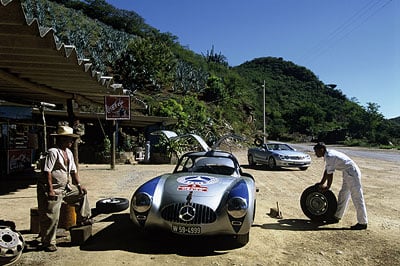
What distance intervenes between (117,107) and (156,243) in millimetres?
9255

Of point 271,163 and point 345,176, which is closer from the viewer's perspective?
point 345,176

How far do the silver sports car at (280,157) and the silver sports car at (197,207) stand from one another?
1115 cm

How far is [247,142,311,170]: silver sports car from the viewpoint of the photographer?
17.3 meters

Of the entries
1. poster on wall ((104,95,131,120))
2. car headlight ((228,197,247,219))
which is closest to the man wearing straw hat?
car headlight ((228,197,247,219))

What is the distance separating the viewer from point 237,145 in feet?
127

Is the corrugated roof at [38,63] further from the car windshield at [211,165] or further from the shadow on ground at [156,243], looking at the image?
the shadow on ground at [156,243]

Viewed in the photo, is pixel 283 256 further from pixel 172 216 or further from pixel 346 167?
pixel 346 167

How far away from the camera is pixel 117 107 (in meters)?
14.1

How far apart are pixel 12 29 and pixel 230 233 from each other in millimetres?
4306

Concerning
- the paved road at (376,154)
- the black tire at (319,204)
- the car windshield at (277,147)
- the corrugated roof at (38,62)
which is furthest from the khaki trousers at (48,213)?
the paved road at (376,154)

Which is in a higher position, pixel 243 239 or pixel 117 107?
pixel 117 107

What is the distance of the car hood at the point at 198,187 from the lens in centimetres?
542

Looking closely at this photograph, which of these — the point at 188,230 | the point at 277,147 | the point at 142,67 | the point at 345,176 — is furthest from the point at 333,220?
the point at 142,67

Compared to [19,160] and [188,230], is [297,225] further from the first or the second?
[19,160]
